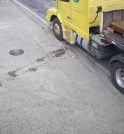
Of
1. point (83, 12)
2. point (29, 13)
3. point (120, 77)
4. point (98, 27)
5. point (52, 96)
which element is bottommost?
point (52, 96)

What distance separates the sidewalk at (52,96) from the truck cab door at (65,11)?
3.95ft

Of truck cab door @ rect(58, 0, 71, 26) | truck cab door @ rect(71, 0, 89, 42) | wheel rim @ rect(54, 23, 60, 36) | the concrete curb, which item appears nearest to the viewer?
truck cab door @ rect(71, 0, 89, 42)

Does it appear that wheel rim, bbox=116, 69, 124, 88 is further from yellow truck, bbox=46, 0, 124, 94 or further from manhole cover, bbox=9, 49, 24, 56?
manhole cover, bbox=9, 49, 24, 56

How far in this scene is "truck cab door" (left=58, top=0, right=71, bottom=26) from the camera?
7119mm

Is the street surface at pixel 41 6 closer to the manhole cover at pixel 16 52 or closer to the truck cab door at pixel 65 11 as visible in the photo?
the truck cab door at pixel 65 11

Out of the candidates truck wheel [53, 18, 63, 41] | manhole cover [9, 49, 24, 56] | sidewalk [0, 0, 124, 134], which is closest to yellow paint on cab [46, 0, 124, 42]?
truck wheel [53, 18, 63, 41]

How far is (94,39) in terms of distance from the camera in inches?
237

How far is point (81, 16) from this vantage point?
20.7 feet

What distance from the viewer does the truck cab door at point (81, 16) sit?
19.7 ft

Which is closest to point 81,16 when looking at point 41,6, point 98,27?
point 98,27

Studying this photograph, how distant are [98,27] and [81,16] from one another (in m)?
0.75

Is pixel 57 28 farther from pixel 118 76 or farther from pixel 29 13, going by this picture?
pixel 29 13

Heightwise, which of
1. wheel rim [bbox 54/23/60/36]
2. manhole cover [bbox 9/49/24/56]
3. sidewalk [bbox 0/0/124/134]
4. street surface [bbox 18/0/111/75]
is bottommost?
sidewalk [bbox 0/0/124/134]

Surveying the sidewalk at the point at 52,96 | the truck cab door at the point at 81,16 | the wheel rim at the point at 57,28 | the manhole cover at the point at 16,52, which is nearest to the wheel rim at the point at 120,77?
the sidewalk at the point at 52,96
